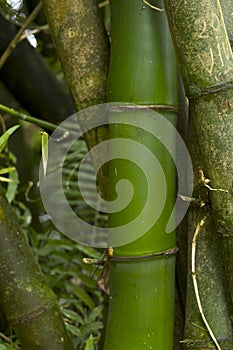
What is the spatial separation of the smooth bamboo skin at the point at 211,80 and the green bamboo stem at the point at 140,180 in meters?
0.04

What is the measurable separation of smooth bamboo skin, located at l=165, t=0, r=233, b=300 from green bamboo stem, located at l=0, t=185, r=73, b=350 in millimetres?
246

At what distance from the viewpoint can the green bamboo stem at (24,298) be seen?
0.75 meters

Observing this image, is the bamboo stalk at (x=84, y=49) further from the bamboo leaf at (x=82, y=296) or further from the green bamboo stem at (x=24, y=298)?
the bamboo leaf at (x=82, y=296)

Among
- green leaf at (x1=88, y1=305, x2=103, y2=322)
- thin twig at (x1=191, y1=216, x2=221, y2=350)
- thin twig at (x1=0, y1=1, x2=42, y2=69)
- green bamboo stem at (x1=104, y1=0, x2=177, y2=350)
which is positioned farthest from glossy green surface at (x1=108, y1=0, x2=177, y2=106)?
green leaf at (x1=88, y1=305, x2=103, y2=322)

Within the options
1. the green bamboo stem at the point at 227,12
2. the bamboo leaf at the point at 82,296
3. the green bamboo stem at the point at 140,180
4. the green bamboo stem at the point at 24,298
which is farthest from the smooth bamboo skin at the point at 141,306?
the bamboo leaf at the point at 82,296

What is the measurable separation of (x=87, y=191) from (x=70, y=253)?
0.13m

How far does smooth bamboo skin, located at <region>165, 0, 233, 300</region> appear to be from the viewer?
617 millimetres

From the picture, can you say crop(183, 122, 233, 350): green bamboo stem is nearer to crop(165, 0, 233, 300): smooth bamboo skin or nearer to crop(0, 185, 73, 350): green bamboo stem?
crop(165, 0, 233, 300): smooth bamboo skin

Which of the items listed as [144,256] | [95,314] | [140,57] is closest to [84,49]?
[140,57]

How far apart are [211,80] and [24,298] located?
32cm

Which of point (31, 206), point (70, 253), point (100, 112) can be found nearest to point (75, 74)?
point (100, 112)

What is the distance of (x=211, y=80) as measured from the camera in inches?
24.4

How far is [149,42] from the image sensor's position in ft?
2.18

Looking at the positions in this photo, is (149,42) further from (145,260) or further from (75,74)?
(145,260)
